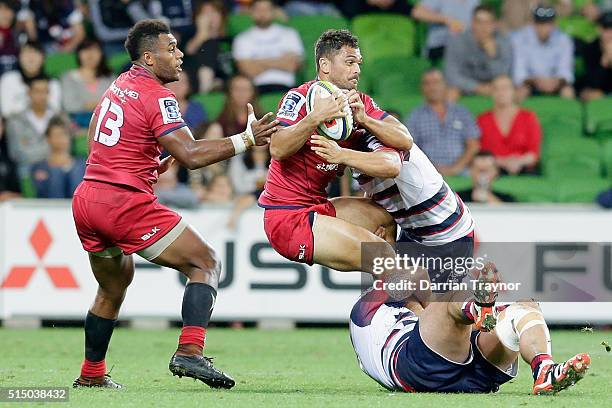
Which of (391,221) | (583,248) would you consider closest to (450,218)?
(391,221)

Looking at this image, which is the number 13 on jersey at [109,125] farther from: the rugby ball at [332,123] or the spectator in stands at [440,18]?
the spectator in stands at [440,18]

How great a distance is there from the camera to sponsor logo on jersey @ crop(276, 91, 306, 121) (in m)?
7.59

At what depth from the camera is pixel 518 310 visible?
6883 millimetres

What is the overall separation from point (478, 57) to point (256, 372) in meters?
7.38

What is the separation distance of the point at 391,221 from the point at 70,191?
234 inches

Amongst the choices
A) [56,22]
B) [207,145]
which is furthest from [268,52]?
[207,145]

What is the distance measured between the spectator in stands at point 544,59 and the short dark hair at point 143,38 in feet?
26.8

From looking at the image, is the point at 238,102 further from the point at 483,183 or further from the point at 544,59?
the point at 544,59

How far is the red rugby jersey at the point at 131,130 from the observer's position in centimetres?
725

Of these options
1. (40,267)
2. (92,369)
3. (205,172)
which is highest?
(205,172)

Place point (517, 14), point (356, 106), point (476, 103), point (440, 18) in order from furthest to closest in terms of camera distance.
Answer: point (517, 14), point (440, 18), point (476, 103), point (356, 106)

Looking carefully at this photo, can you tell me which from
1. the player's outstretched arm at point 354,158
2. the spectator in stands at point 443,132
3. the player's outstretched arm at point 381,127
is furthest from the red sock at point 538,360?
the spectator in stands at point 443,132

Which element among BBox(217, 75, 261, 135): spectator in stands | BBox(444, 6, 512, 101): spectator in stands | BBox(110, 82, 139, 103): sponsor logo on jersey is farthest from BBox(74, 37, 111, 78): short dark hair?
BBox(110, 82, 139, 103): sponsor logo on jersey

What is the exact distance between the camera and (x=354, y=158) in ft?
24.1
